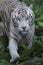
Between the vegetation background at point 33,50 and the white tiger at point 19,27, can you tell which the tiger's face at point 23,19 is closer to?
the white tiger at point 19,27

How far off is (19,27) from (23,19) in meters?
0.21

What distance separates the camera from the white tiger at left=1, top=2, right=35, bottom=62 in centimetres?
676

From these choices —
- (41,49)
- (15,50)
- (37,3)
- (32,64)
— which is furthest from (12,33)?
(37,3)

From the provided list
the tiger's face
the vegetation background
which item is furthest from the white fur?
the vegetation background

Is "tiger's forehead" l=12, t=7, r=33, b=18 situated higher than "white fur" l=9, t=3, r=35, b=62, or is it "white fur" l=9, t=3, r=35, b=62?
"tiger's forehead" l=12, t=7, r=33, b=18

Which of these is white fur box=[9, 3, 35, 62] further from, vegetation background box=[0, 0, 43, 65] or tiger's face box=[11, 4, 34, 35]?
vegetation background box=[0, 0, 43, 65]

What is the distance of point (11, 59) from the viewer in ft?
22.4

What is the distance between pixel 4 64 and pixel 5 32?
5.45 ft

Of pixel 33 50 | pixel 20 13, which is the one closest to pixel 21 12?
pixel 20 13

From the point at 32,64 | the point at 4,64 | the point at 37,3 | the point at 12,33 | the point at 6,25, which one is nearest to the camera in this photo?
the point at 32,64

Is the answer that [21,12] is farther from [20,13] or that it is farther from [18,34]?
[18,34]

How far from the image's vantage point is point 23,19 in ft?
22.4

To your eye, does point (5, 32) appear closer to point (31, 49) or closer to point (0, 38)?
point (0, 38)

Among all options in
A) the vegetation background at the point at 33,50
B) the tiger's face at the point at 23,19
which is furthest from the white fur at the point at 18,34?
the vegetation background at the point at 33,50
